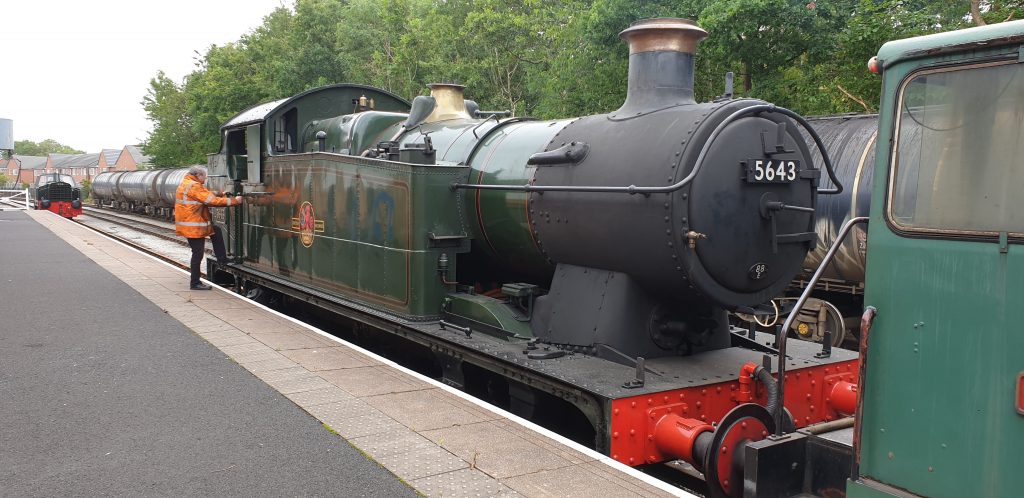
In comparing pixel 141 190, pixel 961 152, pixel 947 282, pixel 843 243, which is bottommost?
pixel 141 190

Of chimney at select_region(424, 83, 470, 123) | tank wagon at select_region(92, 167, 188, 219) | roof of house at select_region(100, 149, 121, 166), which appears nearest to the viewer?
chimney at select_region(424, 83, 470, 123)

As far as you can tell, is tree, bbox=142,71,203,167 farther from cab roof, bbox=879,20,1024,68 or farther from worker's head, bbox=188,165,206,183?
cab roof, bbox=879,20,1024,68

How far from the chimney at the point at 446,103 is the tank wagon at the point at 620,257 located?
41 centimetres

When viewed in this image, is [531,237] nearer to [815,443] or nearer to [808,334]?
[815,443]

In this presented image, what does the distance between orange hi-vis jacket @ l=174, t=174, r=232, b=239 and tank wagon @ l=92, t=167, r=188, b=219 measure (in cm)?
1839

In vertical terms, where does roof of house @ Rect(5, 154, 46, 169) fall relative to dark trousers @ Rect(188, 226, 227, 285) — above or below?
above

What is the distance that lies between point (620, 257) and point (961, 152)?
2571mm

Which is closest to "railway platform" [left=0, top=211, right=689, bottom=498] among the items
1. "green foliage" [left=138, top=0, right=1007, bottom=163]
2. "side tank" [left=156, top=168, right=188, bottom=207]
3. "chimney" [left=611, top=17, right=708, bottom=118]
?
"chimney" [left=611, top=17, right=708, bottom=118]

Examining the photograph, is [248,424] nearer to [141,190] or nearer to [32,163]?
[141,190]

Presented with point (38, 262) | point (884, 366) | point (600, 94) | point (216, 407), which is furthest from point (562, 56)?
point (884, 366)

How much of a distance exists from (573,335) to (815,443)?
2216 millimetres

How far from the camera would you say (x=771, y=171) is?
4.73m

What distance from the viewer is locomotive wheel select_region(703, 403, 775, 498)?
155 inches

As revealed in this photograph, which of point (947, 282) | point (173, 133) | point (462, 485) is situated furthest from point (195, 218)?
point (173, 133)
